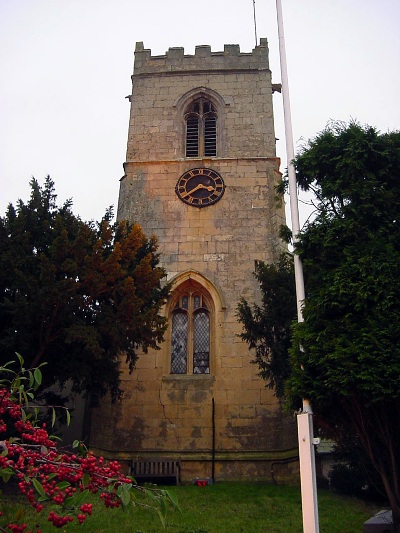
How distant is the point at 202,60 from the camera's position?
25031 mm

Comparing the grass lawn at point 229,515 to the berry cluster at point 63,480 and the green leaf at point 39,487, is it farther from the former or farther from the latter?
the green leaf at point 39,487

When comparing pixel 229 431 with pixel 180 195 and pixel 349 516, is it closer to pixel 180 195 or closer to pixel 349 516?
pixel 349 516

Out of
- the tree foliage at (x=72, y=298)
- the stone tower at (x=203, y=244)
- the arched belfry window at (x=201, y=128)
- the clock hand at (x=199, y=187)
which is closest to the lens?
the tree foliage at (x=72, y=298)

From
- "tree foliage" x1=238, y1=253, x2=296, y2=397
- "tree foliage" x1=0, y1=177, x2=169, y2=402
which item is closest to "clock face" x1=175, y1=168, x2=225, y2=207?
"tree foliage" x1=238, y1=253, x2=296, y2=397

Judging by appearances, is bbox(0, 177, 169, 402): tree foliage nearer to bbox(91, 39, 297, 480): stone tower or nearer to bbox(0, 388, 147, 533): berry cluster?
bbox(91, 39, 297, 480): stone tower

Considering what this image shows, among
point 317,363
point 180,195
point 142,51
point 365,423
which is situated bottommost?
point 365,423

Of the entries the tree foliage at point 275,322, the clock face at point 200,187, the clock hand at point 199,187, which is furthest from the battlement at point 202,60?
the tree foliage at point 275,322

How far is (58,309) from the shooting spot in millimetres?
12672

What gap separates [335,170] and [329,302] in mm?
2462

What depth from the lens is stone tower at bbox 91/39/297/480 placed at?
17000 mm

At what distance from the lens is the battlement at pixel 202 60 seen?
24766mm

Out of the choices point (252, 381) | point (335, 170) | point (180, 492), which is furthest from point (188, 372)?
point (335, 170)

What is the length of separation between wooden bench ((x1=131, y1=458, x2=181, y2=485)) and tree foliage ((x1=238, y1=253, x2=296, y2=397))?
3865 millimetres

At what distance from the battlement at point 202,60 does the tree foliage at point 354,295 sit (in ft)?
53.2
